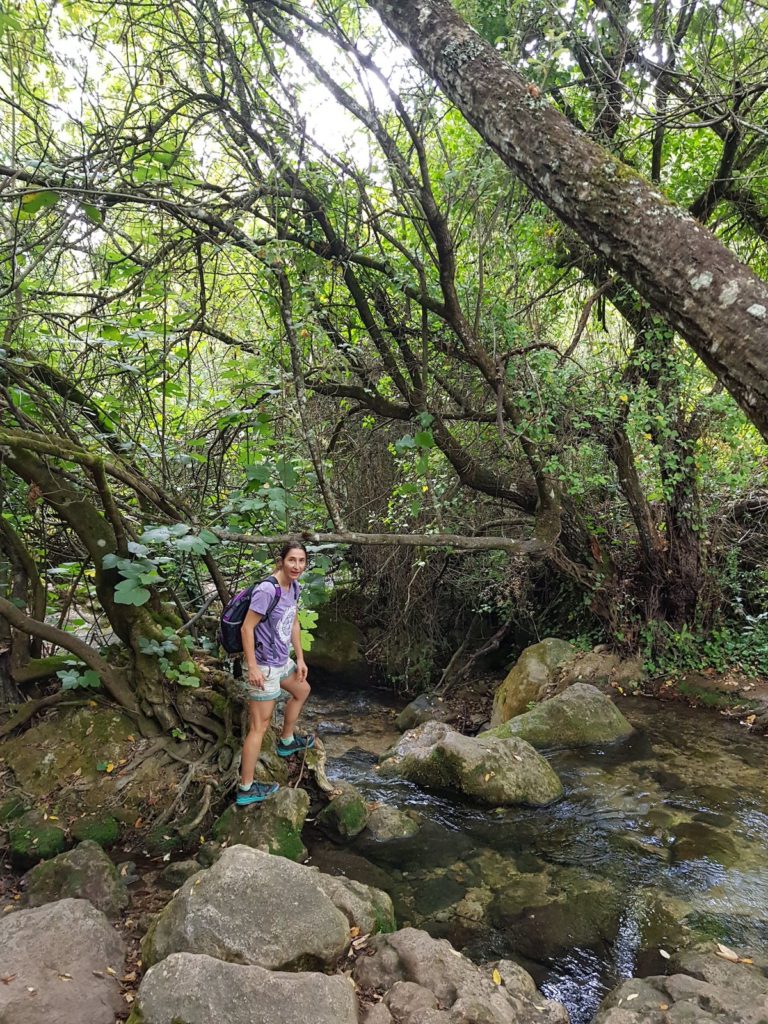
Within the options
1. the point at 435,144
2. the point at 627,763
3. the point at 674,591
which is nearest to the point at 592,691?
the point at 627,763

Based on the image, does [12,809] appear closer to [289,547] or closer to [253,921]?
[253,921]

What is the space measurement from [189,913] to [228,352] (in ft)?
14.6

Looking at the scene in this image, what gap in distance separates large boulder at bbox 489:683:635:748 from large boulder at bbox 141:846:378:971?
11.3 ft

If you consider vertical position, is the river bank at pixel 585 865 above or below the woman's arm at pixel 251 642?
below

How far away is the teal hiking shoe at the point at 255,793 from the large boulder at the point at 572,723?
255 cm

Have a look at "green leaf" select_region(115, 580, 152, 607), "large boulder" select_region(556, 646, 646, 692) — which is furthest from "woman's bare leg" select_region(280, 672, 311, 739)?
"large boulder" select_region(556, 646, 646, 692)

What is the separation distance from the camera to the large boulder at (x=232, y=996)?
7.51 feet

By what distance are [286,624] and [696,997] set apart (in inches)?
119

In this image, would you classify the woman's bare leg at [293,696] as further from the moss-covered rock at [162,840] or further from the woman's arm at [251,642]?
the moss-covered rock at [162,840]

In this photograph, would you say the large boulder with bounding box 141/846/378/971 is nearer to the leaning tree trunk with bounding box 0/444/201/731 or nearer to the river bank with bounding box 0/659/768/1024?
the river bank with bounding box 0/659/768/1024

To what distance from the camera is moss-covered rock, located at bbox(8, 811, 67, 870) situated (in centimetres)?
380

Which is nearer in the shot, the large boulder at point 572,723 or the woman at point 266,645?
the woman at point 266,645

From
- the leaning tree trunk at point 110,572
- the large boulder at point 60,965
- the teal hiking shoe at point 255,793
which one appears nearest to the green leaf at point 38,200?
the leaning tree trunk at point 110,572

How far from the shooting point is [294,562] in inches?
166
